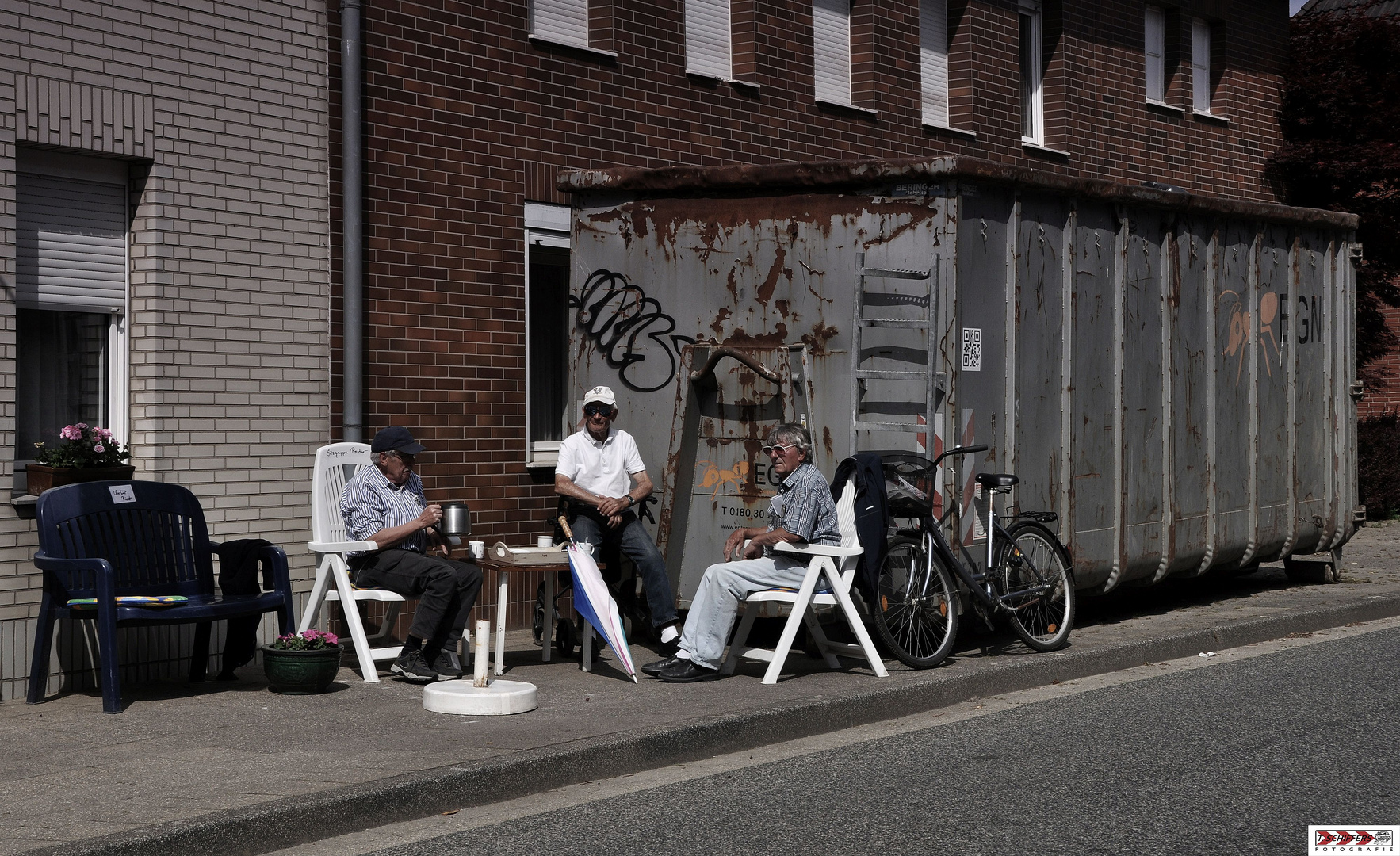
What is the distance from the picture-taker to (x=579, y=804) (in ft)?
19.9

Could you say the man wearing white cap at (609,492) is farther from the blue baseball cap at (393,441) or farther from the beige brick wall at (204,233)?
the beige brick wall at (204,233)

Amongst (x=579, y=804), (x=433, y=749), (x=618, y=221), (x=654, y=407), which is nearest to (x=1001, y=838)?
(x=579, y=804)

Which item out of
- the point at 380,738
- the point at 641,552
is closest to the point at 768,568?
the point at 641,552

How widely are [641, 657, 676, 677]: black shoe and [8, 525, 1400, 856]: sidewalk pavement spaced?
6 centimetres

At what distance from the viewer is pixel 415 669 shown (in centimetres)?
830

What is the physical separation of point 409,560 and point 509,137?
387 centimetres

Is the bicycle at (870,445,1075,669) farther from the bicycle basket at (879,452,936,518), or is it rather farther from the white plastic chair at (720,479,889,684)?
the white plastic chair at (720,479,889,684)

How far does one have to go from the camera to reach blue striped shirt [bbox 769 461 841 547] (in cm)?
835

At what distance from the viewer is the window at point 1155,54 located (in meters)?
17.6

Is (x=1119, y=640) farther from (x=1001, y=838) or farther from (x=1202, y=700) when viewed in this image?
(x=1001, y=838)

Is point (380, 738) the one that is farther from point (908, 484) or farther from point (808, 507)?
point (908, 484)

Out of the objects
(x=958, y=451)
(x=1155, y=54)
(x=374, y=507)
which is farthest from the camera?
(x=1155, y=54)

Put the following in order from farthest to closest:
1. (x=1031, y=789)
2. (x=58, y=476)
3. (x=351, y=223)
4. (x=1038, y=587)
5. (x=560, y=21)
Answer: (x=560, y=21), (x=351, y=223), (x=1038, y=587), (x=58, y=476), (x=1031, y=789)

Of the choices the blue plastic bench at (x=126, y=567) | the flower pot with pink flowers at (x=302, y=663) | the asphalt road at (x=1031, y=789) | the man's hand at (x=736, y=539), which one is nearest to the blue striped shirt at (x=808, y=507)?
the man's hand at (x=736, y=539)
